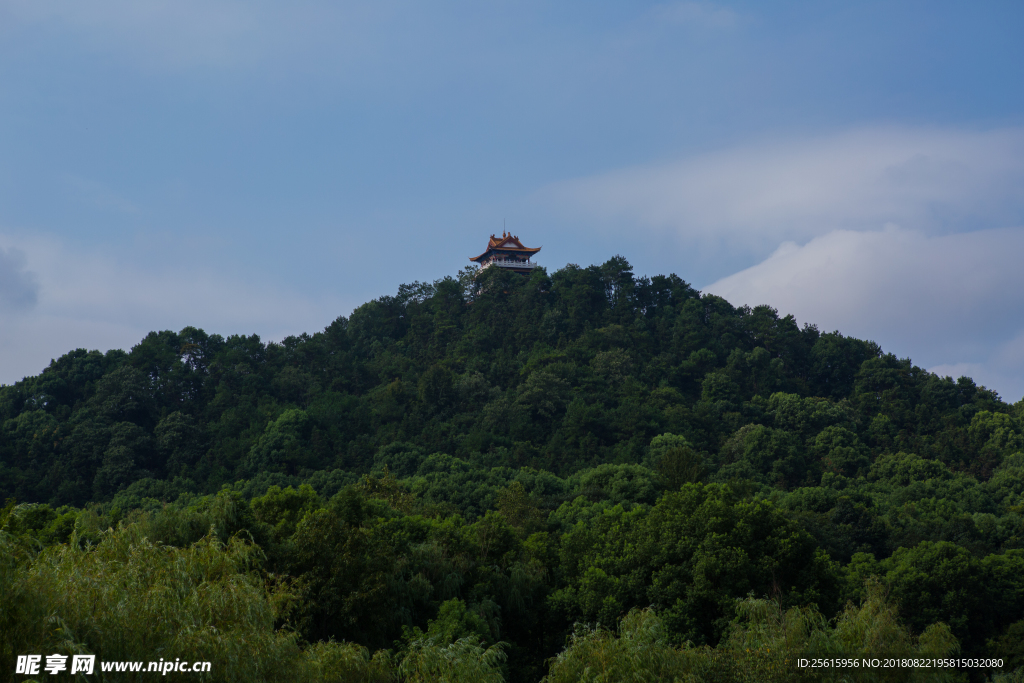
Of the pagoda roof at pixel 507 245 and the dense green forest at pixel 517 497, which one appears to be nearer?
the dense green forest at pixel 517 497

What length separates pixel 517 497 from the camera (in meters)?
32.4

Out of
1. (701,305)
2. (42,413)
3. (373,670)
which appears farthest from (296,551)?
(701,305)

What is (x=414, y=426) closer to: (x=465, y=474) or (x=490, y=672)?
(x=465, y=474)

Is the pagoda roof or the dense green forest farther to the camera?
the pagoda roof

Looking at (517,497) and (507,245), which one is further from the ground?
(507,245)

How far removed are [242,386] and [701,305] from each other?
35.3 meters

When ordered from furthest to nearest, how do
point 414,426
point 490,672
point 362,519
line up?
point 414,426, point 362,519, point 490,672

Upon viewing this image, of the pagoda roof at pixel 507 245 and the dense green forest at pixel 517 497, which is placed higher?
the pagoda roof at pixel 507 245

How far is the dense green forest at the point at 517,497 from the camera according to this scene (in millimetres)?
12750

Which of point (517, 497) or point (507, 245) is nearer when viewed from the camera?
point (517, 497)

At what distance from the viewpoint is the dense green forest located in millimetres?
12750

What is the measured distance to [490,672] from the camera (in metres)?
13.8

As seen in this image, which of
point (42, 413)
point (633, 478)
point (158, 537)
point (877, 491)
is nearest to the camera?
point (158, 537)

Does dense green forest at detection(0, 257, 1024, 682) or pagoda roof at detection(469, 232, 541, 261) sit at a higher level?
pagoda roof at detection(469, 232, 541, 261)
